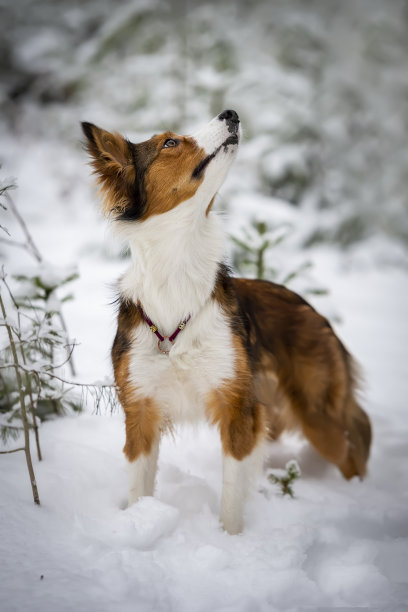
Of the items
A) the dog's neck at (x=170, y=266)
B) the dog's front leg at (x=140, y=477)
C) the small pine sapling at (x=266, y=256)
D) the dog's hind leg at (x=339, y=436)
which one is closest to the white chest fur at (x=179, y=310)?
the dog's neck at (x=170, y=266)

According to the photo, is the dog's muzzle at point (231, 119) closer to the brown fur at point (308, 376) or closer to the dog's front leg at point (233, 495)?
the brown fur at point (308, 376)

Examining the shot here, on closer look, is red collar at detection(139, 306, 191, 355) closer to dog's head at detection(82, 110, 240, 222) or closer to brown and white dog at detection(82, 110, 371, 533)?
brown and white dog at detection(82, 110, 371, 533)

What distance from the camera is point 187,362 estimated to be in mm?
1979

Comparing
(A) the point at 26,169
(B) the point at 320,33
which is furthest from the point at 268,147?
(A) the point at 26,169

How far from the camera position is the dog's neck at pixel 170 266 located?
2.03 meters

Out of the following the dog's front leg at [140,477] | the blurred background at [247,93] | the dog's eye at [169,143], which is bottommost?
the dog's front leg at [140,477]

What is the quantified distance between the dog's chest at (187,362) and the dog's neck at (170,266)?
8cm

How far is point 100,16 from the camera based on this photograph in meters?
8.91

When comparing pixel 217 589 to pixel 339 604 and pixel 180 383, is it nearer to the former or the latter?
pixel 339 604

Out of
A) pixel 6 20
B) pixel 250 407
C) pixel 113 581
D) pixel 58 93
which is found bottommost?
pixel 113 581

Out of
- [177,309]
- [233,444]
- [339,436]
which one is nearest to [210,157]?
[177,309]

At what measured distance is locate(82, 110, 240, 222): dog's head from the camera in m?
1.97

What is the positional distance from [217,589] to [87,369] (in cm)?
215

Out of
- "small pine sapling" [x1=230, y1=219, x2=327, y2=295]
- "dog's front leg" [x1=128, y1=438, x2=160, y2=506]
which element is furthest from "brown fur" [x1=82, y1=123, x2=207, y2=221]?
"small pine sapling" [x1=230, y1=219, x2=327, y2=295]
